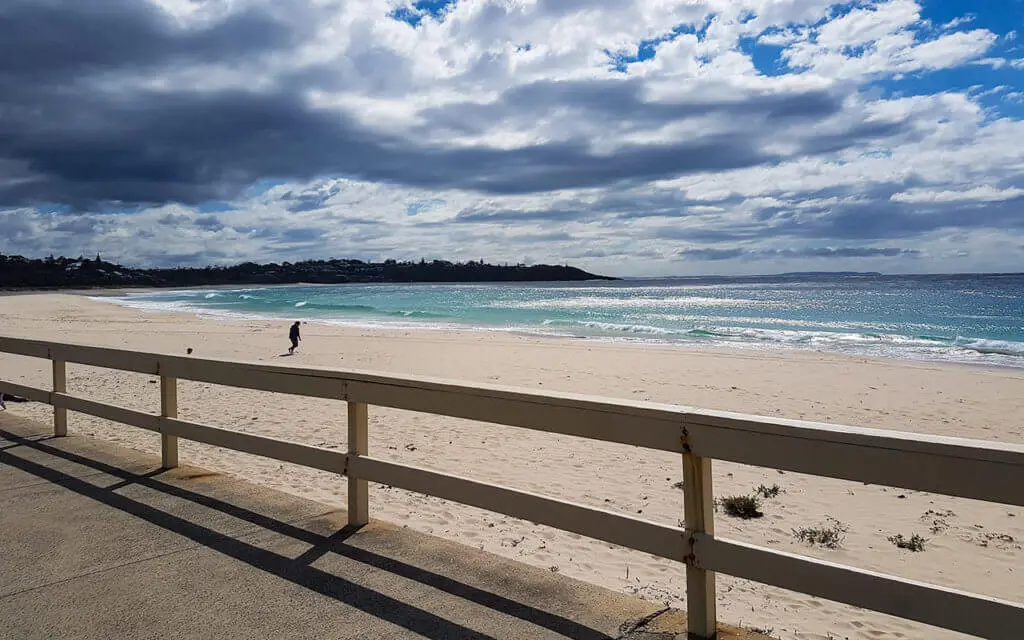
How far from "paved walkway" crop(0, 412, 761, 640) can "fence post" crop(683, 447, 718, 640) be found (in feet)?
0.42

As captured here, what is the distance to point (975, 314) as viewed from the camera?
175ft

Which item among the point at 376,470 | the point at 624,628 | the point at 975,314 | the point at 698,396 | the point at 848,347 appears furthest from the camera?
the point at 975,314

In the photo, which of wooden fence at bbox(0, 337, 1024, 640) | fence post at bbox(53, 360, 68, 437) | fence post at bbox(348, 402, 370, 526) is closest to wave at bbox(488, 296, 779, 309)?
fence post at bbox(53, 360, 68, 437)

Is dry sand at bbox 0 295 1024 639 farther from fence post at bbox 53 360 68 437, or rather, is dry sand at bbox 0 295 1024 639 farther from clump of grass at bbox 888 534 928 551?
fence post at bbox 53 360 68 437

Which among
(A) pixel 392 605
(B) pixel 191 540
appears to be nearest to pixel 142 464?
(B) pixel 191 540

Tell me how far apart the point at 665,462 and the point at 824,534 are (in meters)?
2.62

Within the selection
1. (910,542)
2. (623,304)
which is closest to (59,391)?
(910,542)

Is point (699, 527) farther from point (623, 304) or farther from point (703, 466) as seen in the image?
point (623, 304)

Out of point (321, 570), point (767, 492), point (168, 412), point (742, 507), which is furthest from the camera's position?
point (767, 492)

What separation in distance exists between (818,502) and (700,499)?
17.4 ft

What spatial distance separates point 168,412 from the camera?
19.3 ft

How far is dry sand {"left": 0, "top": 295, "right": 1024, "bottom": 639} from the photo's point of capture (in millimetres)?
5520

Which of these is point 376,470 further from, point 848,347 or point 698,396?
point 848,347

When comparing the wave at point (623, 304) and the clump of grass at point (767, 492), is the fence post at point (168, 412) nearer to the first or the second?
the clump of grass at point (767, 492)
